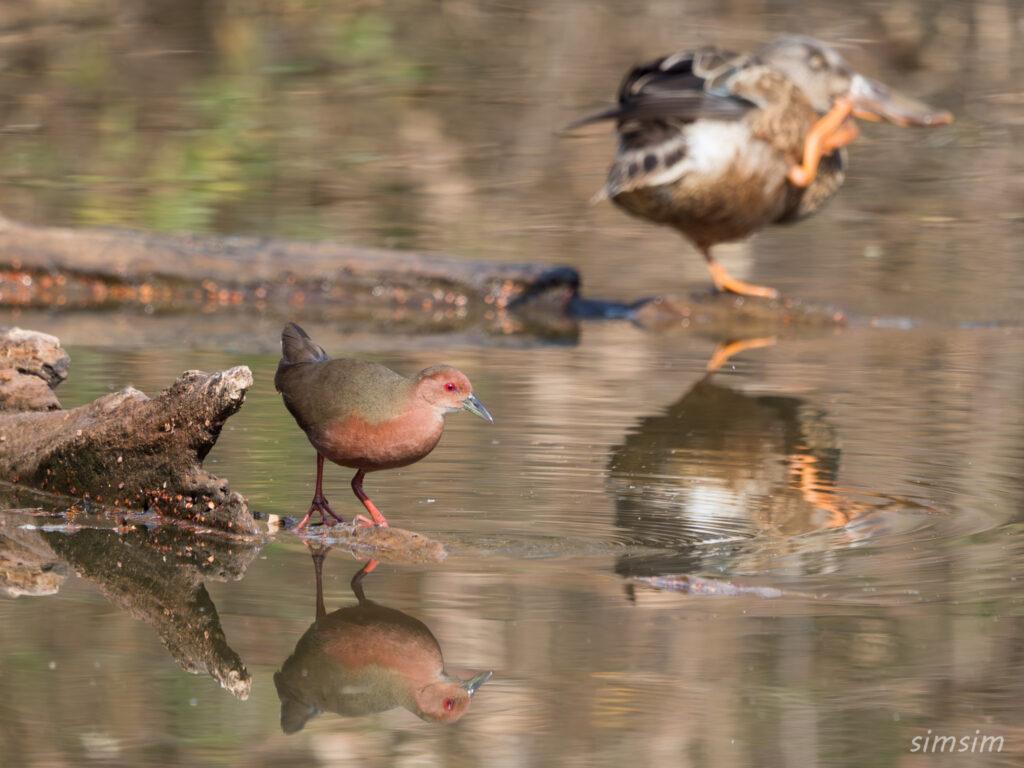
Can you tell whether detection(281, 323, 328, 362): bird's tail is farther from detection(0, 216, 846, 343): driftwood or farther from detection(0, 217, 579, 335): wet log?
detection(0, 217, 579, 335): wet log

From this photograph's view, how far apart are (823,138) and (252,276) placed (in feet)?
11.3

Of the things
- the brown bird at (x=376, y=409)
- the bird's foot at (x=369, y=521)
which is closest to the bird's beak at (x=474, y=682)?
the brown bird at (x=376, y=409)

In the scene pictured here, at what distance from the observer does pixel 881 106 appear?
9.99m

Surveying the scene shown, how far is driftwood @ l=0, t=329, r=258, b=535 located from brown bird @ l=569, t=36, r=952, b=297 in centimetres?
431

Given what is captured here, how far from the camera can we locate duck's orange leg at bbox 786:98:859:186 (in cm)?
962

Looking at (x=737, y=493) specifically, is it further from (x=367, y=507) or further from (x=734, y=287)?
(x=734, y=287)

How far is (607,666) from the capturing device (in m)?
4.12

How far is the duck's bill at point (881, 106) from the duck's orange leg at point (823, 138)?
0.09m

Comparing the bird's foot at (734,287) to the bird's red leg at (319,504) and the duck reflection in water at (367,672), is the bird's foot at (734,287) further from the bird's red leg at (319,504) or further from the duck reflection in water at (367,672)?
the duck reflection in water at (367,672)

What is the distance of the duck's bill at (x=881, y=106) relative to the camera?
32.6ft

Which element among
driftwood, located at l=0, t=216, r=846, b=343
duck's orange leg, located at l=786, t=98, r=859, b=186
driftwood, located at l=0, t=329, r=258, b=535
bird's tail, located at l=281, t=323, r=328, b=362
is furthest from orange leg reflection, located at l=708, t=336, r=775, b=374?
driftwood, located at l=0, t=329, r=258, b=535

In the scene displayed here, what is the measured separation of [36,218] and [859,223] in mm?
5931

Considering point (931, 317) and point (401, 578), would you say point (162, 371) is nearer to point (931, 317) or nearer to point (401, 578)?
point (401, 578)

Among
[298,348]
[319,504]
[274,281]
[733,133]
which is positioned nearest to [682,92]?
[733,133]
